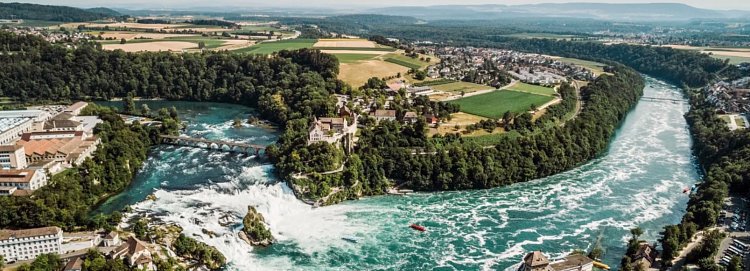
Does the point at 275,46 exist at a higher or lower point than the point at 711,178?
higher

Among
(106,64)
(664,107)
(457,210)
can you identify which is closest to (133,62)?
(106,64)

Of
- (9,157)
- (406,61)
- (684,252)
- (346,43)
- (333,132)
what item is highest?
(346,43)

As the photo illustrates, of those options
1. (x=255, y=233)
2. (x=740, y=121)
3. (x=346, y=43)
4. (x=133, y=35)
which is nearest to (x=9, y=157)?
(x=255, y=233)

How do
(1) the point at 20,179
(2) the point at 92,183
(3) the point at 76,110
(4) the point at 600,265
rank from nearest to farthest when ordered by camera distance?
1. (4) the point at 600,265
2. (1) the point at 20,179
3. (2) the point at 92,183
4. (3) the point at 76,110

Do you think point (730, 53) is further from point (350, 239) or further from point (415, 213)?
point (350, 239)

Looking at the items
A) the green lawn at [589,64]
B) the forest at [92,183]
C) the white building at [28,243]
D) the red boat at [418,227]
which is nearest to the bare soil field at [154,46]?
the forest at [92,183]

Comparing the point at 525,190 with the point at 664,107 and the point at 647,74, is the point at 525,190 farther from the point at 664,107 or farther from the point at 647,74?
the point at 647,74

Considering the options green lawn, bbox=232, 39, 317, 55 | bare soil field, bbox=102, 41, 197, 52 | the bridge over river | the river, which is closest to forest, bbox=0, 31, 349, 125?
bare soil field, bbox=102, 41, 197, 52
